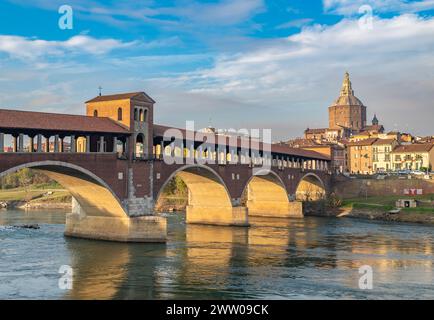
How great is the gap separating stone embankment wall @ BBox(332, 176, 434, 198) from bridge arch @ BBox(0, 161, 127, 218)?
60.3 m

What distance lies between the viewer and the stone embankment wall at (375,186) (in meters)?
92.8

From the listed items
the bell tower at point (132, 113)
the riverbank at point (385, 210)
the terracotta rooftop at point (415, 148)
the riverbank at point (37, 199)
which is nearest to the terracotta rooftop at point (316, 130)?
the terracotta rooftop at point (415, 148)

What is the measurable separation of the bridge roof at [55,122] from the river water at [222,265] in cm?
1019

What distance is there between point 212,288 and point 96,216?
2261cm

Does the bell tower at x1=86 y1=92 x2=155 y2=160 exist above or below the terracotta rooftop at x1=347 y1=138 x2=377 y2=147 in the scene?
below

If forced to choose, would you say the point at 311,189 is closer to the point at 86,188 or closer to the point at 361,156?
the point at 361,156

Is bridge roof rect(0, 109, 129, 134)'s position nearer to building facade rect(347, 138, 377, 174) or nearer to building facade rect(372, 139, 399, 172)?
building facade rect(372, 139, 399, 172)

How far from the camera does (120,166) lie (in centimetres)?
4872

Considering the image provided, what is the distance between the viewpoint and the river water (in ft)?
103

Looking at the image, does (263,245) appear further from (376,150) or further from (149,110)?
(376,150)

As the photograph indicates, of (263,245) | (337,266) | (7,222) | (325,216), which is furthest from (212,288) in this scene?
(325,216)

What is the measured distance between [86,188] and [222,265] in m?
15.8

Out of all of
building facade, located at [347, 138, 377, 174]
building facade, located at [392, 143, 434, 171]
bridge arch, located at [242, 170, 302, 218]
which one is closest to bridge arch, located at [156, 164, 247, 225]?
bridge arch, located at [242, 170, 302, 218]

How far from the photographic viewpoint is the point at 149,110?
172 feet
